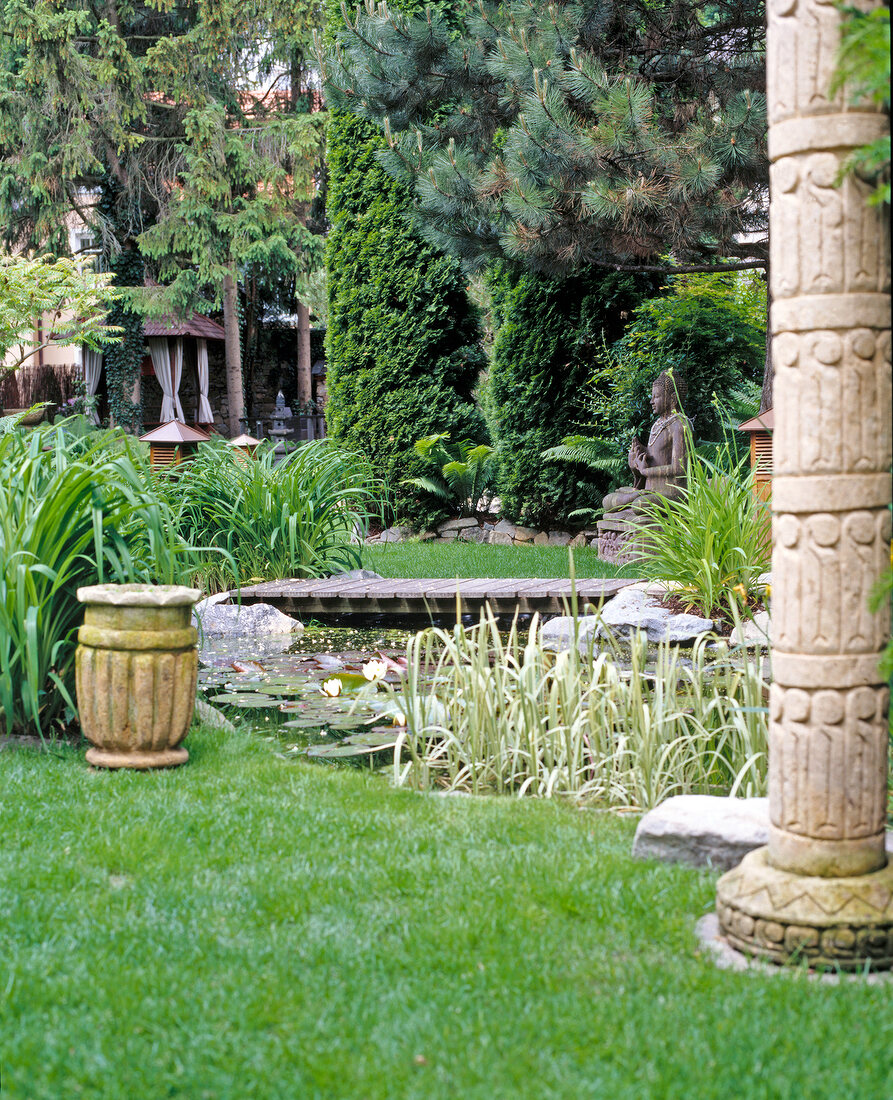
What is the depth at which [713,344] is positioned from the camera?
35.6 ft

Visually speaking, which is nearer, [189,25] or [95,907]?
[95,907]

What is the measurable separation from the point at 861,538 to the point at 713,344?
9.11 metres

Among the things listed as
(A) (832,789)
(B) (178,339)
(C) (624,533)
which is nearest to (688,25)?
(C) (624,533)

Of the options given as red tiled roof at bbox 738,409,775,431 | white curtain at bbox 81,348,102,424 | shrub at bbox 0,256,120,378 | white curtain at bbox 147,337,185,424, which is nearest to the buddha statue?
red tiled roof at bbox 738,409,775,431

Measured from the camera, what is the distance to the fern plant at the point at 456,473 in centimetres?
1252

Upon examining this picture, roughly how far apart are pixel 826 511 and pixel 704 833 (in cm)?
102

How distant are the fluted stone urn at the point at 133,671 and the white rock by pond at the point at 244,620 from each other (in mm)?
3108

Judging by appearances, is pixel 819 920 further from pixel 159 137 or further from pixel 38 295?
pixel 159 137

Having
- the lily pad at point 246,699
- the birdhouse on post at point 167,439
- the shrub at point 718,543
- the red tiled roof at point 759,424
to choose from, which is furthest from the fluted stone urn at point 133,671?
the birdhouse on post at point 167,439

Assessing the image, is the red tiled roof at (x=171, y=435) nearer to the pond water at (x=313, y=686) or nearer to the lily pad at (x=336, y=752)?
the pond water at (x=313, y=686)

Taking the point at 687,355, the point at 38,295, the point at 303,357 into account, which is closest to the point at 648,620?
the point at 687,355

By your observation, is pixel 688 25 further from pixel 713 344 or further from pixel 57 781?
pixel 57 781

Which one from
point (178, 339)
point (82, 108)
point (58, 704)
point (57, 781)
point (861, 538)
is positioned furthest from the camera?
point (178, 339)

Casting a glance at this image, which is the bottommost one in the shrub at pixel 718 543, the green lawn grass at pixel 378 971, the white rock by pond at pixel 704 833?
the green lawn grass at pixel 378 971
